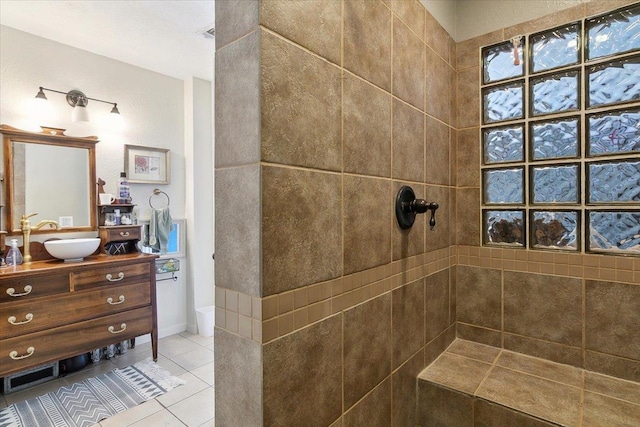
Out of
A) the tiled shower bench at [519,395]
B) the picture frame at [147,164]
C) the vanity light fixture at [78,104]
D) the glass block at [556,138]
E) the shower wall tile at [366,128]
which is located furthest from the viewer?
the picture frame at [147,164]

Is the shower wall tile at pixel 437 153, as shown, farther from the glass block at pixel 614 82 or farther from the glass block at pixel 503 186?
the glass block at pixel 614 82

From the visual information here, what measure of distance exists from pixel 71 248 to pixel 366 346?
2232 millimetres

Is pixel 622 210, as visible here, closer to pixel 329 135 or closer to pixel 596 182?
pixel 596 182

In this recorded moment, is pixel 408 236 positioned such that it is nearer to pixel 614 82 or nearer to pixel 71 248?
pixel 614 82

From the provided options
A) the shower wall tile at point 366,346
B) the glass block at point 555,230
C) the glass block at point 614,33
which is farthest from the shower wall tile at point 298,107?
the glass block at point 614,33

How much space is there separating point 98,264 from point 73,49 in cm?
171

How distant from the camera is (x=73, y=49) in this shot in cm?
245

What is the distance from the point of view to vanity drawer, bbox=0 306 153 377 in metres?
1.82

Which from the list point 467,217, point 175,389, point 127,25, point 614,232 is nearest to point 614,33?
point 614,232

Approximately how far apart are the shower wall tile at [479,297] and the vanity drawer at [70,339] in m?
2.26

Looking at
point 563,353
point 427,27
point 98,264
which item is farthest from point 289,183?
point 98,264

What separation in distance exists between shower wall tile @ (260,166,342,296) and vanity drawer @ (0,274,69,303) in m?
2.04

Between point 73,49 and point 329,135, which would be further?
point 73,49

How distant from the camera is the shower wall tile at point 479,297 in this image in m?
1.53
